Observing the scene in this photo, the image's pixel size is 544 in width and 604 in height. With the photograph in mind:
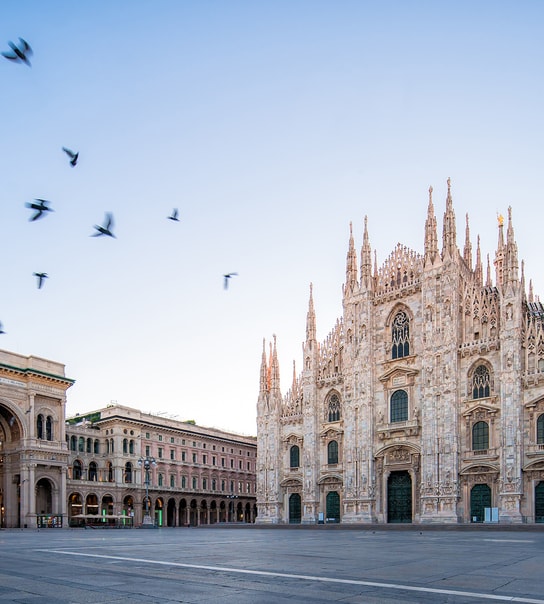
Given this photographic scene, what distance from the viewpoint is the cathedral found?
44.5 metres

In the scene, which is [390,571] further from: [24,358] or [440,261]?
[24,358]

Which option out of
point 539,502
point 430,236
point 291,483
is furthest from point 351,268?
point 539,502

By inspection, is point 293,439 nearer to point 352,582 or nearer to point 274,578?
point 274,578

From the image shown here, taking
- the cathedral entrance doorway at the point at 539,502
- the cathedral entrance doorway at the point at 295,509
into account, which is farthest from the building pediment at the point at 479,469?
the cathedral entrance doorway at the point at 295,509

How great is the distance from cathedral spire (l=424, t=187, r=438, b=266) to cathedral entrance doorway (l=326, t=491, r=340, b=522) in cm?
2082

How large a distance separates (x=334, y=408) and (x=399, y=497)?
958 centimetres

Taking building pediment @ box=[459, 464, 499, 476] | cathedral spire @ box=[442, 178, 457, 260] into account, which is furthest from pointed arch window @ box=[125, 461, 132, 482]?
cathedral spire @ box=[442, 178, 457, 260]

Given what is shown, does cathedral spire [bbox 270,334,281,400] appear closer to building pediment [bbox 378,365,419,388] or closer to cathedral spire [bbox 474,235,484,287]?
building pediment [bbox 378,365,419,388]

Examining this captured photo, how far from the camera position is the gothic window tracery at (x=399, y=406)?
170 ft

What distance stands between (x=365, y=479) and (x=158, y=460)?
122 feet

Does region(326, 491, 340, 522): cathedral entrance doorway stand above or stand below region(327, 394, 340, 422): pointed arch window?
below

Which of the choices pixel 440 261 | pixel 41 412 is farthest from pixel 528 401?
pixel 41 412

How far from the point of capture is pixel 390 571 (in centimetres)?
1327

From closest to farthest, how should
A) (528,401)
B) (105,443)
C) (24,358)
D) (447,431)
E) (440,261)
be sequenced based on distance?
1. (528,401)
2. (447,431)
3. (440,261)
4. (24,358)
5. (105,443)
